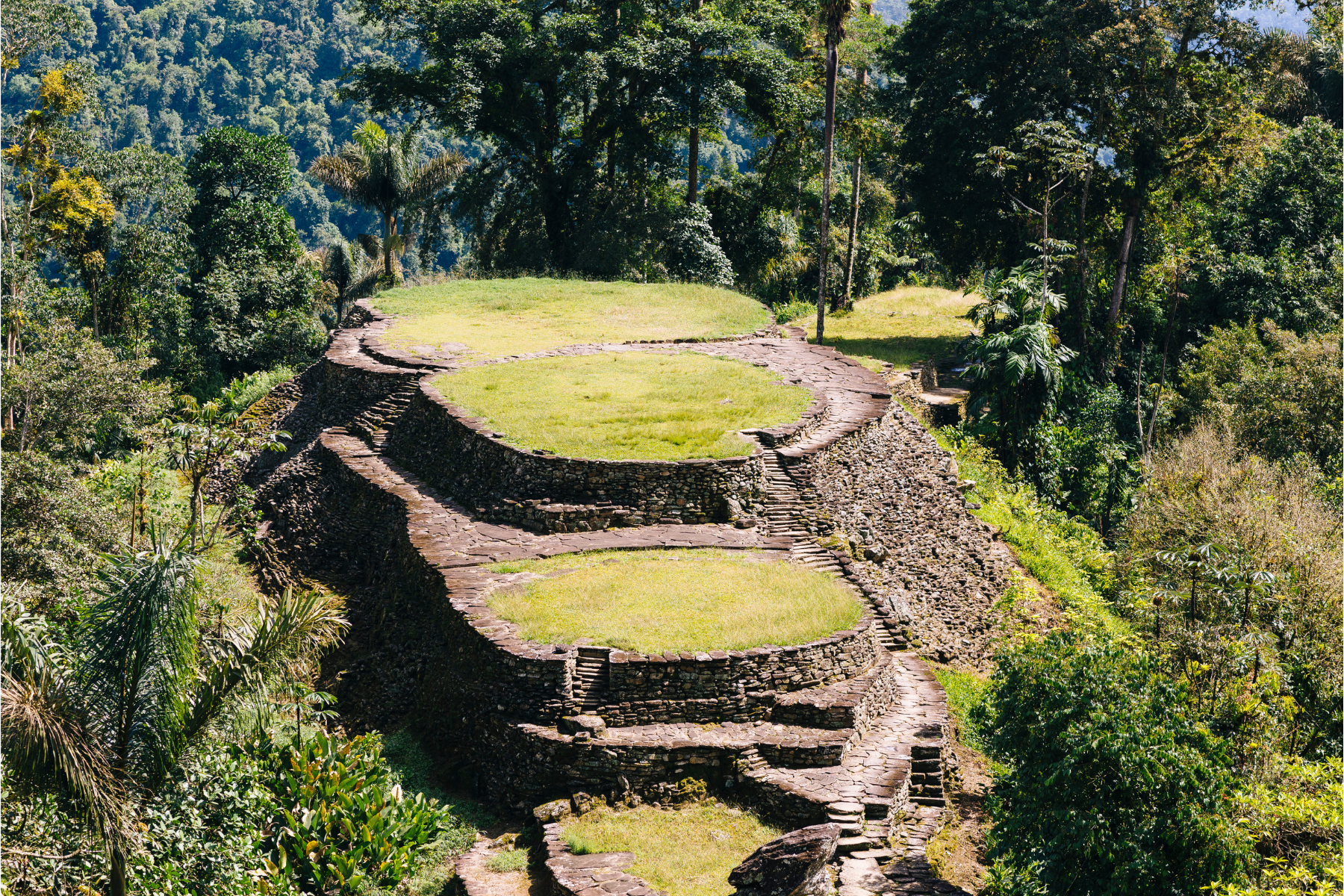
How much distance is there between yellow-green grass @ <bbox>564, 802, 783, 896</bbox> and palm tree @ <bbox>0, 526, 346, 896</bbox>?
4276 mm

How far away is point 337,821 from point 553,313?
61.0 feet

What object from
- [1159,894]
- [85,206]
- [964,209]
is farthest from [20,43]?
[1159,894]

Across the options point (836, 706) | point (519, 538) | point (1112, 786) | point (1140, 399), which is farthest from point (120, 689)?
point (1140, 399)

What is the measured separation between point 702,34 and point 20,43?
59.6 feet

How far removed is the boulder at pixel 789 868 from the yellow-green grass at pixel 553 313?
51.1 feet

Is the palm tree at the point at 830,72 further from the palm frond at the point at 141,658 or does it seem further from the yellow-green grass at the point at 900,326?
the palm frond at the point at 141,658

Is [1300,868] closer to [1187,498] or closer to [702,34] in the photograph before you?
[1187,498]

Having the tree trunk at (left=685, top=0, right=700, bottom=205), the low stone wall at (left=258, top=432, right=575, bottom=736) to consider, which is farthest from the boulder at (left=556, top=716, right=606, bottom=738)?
the tree trunk at (left=685, top=0, right=700, bottom=205)

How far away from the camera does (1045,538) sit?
23922 millimetres

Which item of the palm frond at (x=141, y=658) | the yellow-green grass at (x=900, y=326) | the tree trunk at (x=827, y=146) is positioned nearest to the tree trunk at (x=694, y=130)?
the tree trunk at (x=827, y=146)

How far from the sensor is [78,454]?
28156mm

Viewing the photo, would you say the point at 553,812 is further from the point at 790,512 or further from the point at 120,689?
the point at 790,512

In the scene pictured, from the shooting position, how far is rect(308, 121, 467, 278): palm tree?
38625mm

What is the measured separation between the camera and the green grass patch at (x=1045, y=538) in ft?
71.4
